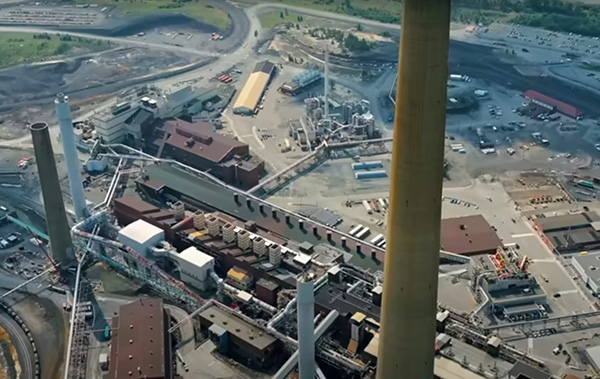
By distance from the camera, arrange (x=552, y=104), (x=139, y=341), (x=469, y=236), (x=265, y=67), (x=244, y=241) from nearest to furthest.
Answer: (x=139, y=341), (x=244, y=241), (x=469, y=236), (x=552, y=104), (x=265, y=67)

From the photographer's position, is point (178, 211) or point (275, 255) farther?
point (178, 211)

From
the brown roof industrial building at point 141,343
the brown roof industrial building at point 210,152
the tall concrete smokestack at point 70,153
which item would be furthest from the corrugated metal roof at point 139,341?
the brown roof industrial building at point 210,152

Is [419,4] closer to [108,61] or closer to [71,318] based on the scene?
[71,318]

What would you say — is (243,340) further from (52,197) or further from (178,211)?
(52,197)

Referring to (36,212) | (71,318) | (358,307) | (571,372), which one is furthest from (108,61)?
(571,372)

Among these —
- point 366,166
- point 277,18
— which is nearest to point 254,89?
point 366,166

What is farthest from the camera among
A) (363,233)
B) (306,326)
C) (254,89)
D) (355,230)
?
(254,89)
